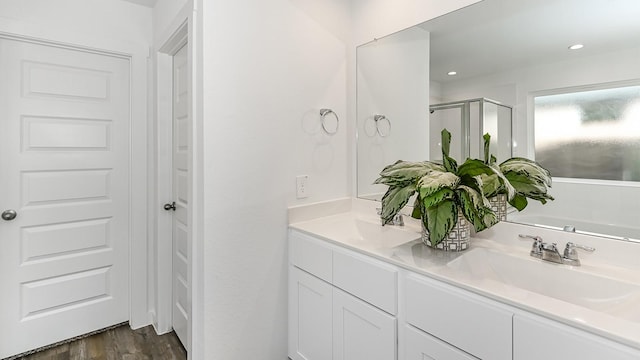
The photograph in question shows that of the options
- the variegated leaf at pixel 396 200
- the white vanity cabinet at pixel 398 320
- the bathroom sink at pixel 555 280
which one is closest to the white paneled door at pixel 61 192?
the white vanity cabinet at pixel 398 320

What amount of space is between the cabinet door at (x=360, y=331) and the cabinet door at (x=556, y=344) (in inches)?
17.3

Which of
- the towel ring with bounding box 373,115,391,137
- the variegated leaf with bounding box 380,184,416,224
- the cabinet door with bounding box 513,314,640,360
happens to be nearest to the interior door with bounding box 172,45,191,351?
the towel ring with bounding box 373,115,391,137

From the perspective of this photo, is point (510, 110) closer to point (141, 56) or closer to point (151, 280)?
point (141, 56)

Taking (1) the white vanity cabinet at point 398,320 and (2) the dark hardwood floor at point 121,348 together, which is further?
(2) the dark hardwood floor at point 121,348

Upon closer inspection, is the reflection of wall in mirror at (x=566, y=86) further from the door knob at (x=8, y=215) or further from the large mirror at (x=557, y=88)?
the door knob at (x=8, y=215)

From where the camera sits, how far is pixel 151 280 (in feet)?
7.51

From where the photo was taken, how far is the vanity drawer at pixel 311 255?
150 centimetres

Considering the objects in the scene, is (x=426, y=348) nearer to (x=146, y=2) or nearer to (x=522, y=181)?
(x=522, y=181)

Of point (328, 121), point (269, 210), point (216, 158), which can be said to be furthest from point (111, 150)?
point (328, 121)

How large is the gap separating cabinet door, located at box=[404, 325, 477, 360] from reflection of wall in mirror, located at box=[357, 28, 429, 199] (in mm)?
926

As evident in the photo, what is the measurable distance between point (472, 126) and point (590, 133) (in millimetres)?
439

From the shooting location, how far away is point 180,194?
6.84ft

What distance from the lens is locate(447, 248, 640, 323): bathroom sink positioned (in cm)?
99

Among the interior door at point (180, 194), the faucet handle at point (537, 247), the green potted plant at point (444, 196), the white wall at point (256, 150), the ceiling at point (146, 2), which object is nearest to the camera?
the green potted plant at point (444, 196)
